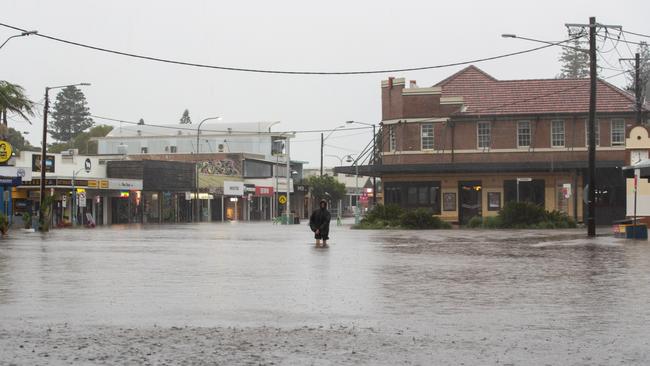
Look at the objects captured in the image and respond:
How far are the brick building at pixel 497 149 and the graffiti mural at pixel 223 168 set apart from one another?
42035mm

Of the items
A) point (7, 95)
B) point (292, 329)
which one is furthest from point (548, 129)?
point (292, 329)

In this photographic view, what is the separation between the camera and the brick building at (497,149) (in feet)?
194

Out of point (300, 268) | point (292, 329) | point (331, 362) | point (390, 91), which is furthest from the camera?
point (390, 91)

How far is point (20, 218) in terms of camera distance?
63.3 metres

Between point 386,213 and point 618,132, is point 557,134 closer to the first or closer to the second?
point 618,132

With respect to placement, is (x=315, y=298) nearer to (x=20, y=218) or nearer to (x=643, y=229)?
(x=643, y=229)

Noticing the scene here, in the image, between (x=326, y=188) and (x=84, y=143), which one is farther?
(x=84, y=143)

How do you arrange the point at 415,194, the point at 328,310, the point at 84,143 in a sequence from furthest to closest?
1. the point at 84,143
2. the point at 415,194
3. the point at 328,310

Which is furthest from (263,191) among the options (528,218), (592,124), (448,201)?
(592,124)

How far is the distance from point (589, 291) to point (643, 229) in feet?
75.8

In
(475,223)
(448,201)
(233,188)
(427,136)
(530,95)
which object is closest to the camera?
(475,223)

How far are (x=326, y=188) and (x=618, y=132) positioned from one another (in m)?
55.1

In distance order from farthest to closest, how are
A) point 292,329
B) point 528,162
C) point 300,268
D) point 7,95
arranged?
point 528,162, point 7,95, point 300,268, point 292,329

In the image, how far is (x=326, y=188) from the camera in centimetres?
11088
